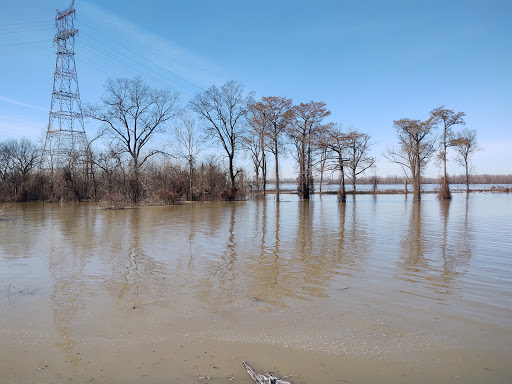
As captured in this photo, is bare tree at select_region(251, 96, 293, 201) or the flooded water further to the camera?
bare tree at select_region(251, 96, 293, 201)

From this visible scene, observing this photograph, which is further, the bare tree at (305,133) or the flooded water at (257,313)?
the bare tree at (305,133)

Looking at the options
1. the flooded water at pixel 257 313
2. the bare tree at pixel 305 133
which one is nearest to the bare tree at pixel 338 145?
the bare tree at pixel 305 133

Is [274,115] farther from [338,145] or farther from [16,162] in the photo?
[16,162]

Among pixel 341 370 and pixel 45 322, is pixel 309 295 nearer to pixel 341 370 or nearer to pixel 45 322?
pixel 341 370

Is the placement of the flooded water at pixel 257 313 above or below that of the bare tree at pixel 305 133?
below

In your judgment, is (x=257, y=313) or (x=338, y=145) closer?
(x=257, y=313)

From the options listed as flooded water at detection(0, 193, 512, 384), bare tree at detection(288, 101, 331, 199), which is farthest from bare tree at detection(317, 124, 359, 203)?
flooded water at detection(0, 193, 512, 384)

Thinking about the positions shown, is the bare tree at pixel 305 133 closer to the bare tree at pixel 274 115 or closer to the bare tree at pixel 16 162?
the bare tree at pixel 274 115

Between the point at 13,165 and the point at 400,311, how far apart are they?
6040 centimetres

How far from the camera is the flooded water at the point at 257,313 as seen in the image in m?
3.61

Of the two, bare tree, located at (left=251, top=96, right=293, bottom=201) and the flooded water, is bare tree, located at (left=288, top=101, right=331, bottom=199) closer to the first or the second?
bare tree, located at (left=251, top=96, right=293, bottom=201)

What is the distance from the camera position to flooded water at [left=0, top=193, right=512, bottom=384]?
361cm

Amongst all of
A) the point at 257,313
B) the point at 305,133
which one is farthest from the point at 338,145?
the point at 257,313

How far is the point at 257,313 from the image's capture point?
5152mm
